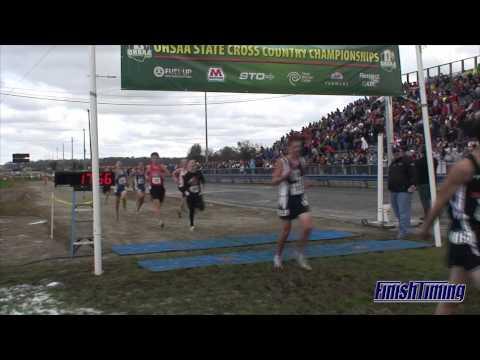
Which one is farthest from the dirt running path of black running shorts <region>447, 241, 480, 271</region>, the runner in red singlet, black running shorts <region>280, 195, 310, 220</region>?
black running shorts <region>447, 241, 480, 271</region>

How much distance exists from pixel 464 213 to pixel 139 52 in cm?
663

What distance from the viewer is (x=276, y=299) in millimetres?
5406

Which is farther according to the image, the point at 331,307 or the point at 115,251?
the point at 115,251

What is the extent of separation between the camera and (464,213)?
3.55 metres

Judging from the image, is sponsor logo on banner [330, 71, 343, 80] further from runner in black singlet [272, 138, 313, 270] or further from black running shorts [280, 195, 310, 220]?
black running shorts [280, 195, 310, 220]

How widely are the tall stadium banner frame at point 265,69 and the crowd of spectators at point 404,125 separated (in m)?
8.08

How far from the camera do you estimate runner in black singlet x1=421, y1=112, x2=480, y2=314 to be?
11.2ft

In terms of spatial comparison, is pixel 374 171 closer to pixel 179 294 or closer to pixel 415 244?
pixel 415 244

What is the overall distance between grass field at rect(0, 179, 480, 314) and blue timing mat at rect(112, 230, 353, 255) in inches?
33.9

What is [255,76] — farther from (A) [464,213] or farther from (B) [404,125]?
(B) [404,125]

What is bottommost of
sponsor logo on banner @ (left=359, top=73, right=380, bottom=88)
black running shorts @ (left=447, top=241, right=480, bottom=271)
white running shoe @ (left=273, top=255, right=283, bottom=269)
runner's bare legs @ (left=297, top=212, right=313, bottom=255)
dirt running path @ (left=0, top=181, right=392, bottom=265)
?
dirt running path @ (left=0, top=181, right=392, bottom=265)
